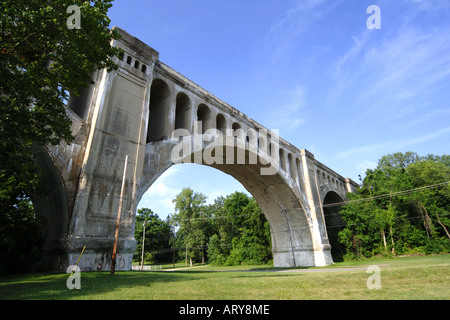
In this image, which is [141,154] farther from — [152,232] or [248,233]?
[152,232]

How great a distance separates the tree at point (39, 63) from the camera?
257 inches

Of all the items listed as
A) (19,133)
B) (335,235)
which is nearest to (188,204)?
(335,235)

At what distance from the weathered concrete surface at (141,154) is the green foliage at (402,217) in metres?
9.86

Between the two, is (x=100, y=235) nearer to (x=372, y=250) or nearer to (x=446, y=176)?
(x=372, y=250)

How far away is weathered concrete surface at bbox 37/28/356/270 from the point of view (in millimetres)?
10477

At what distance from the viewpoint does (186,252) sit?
52.3m
